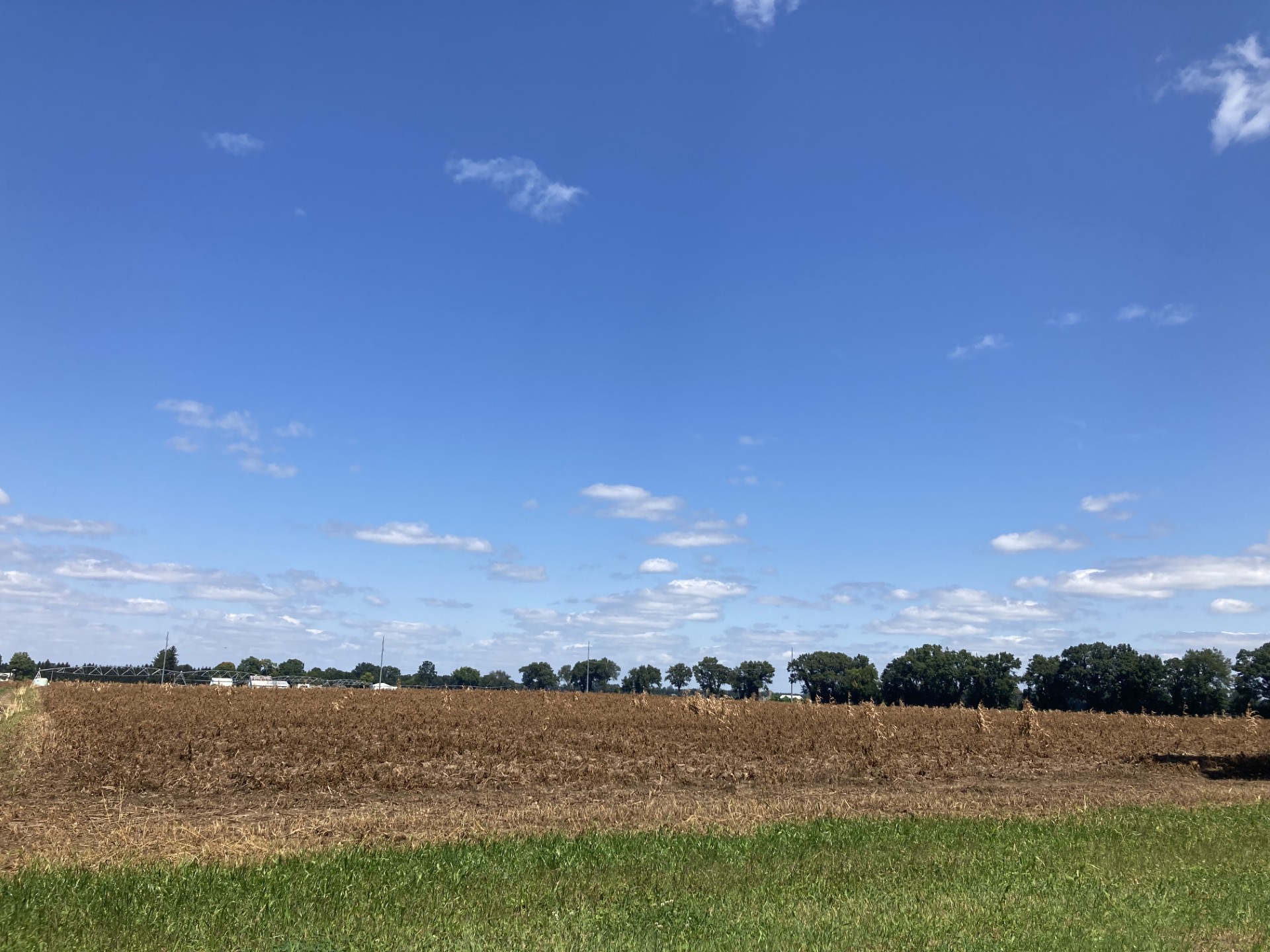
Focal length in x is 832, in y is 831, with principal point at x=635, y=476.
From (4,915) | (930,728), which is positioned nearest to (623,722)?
(930,728)

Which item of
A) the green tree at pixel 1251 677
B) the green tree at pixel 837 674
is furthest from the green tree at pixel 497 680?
the green tree at pixel 1251 677

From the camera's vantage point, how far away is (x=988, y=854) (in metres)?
14.6

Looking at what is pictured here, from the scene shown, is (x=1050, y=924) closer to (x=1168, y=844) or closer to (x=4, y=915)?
(x=1168, y=844)

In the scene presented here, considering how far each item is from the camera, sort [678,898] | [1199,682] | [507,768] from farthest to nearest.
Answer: [1199,682] → [507,768] → [678,898]

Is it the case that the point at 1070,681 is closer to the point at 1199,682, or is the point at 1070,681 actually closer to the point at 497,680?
the point at 1199,682

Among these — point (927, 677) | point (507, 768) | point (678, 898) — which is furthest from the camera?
point (927, 677)

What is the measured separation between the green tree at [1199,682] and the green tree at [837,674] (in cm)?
4777

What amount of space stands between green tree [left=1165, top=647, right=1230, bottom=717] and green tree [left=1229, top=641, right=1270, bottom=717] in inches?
85.1

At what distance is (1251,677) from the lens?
5177 inches

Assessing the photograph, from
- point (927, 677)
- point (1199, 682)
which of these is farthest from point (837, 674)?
point (1199, 682)

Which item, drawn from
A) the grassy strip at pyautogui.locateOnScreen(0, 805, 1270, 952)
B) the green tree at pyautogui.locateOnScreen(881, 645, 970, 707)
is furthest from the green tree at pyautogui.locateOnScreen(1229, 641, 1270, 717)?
the grassy strip at pyautogui.locateOnScreen(0, 805, 1270, 952)

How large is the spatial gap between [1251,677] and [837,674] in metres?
72.8

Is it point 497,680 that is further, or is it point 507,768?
point 497,680

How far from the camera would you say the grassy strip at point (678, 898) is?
A: 9.55 m
